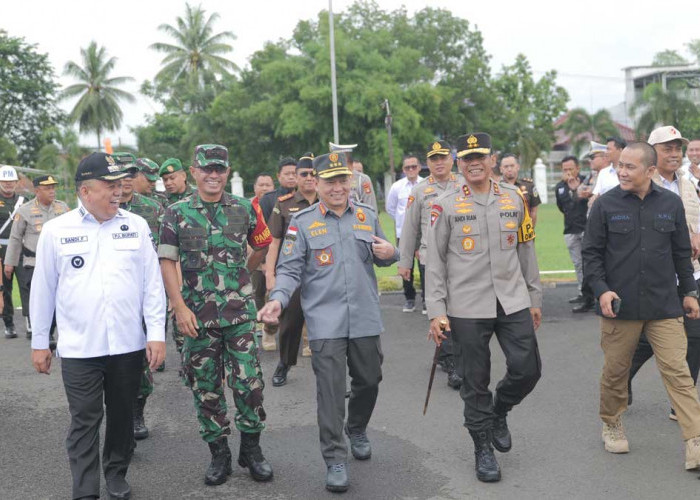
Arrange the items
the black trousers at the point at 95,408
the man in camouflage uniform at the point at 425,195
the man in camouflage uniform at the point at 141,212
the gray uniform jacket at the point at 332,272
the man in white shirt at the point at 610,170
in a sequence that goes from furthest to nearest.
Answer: the man in white shirt at the point at 610,170 → the man in camouflage uniform at the point at 425,195 → the man in camouflage uniform at the point at 141,212 → the gray uniform jacket at the point at 332,272 → the black trousers at the point at 95,408

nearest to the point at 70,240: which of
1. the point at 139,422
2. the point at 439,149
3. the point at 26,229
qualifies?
the point at 139,422

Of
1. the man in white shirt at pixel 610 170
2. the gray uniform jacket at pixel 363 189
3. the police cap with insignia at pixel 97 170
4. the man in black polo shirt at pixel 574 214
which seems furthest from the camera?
the man in black polo shirt at pixel 574 214

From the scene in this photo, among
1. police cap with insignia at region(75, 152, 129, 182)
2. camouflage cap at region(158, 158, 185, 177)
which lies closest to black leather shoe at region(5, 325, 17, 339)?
camouflage cap at region(158, 158, 185, 177)

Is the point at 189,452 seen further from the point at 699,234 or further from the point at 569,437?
the point at 699,234

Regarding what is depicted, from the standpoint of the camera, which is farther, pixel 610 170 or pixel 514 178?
pixel 514 178

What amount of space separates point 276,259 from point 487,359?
2959 millimetres

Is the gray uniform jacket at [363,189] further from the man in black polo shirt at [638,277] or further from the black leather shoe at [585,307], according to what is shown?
the man in black polo shirt at [638,277]

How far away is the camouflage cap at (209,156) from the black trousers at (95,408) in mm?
1260

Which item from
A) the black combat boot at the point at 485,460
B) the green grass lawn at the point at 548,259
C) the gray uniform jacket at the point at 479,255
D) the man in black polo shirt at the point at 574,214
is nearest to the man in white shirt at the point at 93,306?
the gray uniform jacket at the point at 479,255

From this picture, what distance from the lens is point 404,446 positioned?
17.9ft

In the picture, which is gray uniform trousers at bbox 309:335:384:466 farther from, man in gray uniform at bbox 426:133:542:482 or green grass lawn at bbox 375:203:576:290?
green grass lawn at bbox 375:203:576:290

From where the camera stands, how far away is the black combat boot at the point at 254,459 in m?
4.86

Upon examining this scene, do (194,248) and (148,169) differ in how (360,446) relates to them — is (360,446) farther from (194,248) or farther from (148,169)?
(148,169)

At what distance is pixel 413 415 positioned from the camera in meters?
6.17
